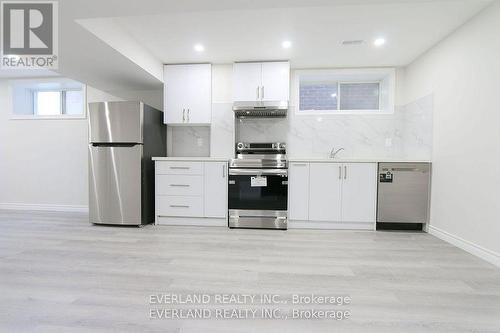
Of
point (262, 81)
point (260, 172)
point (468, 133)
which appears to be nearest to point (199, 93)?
point (262, 81)

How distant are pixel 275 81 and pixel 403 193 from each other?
7.13 feet

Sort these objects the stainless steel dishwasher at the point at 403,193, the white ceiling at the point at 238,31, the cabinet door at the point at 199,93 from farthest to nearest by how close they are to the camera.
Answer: the cabinet door at the point at 199,93 → the stainless steel dishwasher at the point at 403,193 → the white ceiling at the point at 238,31

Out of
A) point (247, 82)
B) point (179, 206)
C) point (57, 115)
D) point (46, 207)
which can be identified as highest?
point (247, 82)

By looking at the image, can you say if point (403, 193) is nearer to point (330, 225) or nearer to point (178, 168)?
point (330, 225)

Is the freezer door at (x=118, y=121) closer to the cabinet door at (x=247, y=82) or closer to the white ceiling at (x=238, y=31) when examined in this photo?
the white ceiling at (x=238, y=31)

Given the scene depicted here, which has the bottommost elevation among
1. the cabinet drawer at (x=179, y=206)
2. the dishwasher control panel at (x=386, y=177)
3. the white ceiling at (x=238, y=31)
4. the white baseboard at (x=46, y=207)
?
the white baseboard at (x=46, y=207)

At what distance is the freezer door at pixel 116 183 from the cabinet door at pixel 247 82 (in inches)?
59.4

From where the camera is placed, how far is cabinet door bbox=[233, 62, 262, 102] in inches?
132

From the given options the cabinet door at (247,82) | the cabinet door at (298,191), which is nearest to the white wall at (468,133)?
the cabinet door at (298,191)

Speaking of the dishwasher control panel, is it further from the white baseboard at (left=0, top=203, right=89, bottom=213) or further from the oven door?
the white baseboard at (left=0, top=203, right=89, bottom=213)

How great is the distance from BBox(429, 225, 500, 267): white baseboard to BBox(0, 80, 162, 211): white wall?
473 cm

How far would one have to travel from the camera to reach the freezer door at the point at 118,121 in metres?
3.08

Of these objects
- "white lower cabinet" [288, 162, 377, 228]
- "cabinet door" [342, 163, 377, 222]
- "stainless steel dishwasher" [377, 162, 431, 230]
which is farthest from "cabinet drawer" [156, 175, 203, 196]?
"stainless steel dishwasher" [377, 162, 431, 230]

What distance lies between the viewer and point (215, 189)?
125 inches
